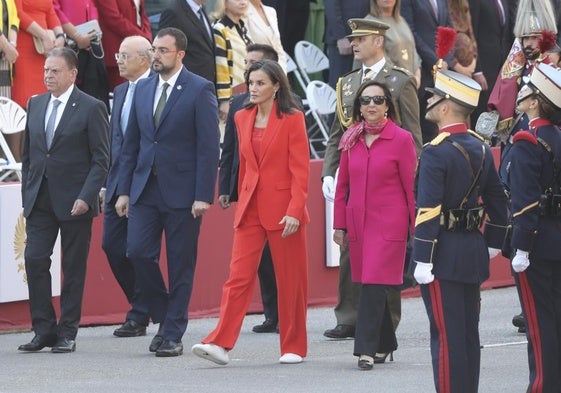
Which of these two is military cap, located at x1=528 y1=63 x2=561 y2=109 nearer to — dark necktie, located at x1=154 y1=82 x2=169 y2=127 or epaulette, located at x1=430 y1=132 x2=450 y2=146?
epaulette, located at x1=430 y1=132 x2=450 y2=146

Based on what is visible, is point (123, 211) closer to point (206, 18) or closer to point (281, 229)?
point (281, 229)

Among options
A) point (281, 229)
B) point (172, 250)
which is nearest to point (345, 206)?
point (281, 229)

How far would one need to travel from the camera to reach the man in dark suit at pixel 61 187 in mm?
11086

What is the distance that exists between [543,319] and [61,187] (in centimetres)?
378

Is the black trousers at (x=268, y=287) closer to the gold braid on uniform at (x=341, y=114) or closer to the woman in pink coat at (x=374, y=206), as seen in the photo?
the gold braid on uniform at (x=341, y=114)

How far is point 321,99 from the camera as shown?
1580 cm

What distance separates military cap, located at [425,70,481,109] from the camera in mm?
→ 8484

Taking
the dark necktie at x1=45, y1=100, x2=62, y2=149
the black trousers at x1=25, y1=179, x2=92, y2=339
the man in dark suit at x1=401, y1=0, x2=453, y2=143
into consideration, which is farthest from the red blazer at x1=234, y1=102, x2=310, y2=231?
the man in dark suit at x1=401, y1=0, x2=453, y2=143

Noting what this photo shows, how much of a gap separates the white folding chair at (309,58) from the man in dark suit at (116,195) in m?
4.06

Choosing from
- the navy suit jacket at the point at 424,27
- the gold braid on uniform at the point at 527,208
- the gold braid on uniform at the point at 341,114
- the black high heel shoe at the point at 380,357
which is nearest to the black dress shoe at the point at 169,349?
the black high heel shoe at the point at 380,357

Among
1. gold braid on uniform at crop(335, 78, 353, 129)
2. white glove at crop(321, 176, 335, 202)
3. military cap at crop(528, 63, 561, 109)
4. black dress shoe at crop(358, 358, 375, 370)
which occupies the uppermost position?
military cap at crop(528, 63, 561, 109)

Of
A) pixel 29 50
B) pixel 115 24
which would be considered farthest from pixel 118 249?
pixel 115 24

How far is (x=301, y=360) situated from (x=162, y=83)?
2176mm

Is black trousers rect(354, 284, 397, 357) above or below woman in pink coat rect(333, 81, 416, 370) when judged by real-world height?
below
